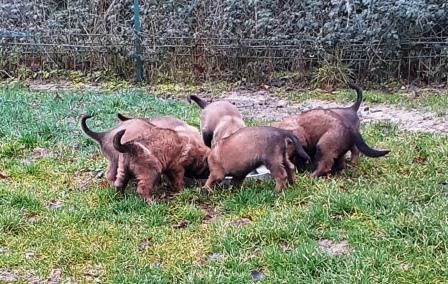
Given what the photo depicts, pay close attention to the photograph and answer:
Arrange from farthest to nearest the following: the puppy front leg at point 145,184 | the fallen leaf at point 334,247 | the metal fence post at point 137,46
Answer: the metal fence post at point 137,46 → the puppy front leg at point 145,184 → the fallen leaf at point 334,247

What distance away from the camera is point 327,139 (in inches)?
217

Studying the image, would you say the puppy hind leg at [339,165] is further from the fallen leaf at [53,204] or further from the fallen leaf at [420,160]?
the fallen leaf at [53,204]

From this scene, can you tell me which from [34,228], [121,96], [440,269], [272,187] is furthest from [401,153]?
[121,96]

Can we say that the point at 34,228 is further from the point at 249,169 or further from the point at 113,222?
the point at 249,169

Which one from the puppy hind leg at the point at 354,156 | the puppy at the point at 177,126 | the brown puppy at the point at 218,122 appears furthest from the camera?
the brown puppy at the point at 218,122

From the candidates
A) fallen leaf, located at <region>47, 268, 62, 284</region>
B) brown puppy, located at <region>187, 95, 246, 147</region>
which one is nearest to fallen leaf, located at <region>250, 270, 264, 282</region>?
fallen leaf, located at <region>47, 268, 62, 284</region>

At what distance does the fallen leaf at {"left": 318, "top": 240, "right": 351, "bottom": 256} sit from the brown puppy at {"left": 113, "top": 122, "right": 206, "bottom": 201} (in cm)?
145

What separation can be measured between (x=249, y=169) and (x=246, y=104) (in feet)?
13.9

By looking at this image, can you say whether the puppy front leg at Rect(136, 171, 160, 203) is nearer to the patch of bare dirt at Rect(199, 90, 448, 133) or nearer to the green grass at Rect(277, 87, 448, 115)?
the patch of bare dirt at Rect(199, 90, 448, 133)

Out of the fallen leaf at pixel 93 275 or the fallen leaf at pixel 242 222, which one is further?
the fallen leaf at pixel 242 222

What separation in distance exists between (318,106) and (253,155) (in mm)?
4081

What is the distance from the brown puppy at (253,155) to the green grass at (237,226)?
125 millimetres

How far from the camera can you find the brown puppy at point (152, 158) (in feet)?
16.8

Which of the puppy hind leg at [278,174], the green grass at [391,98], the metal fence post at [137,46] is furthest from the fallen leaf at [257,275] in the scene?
the metal fence post at [137,46]
